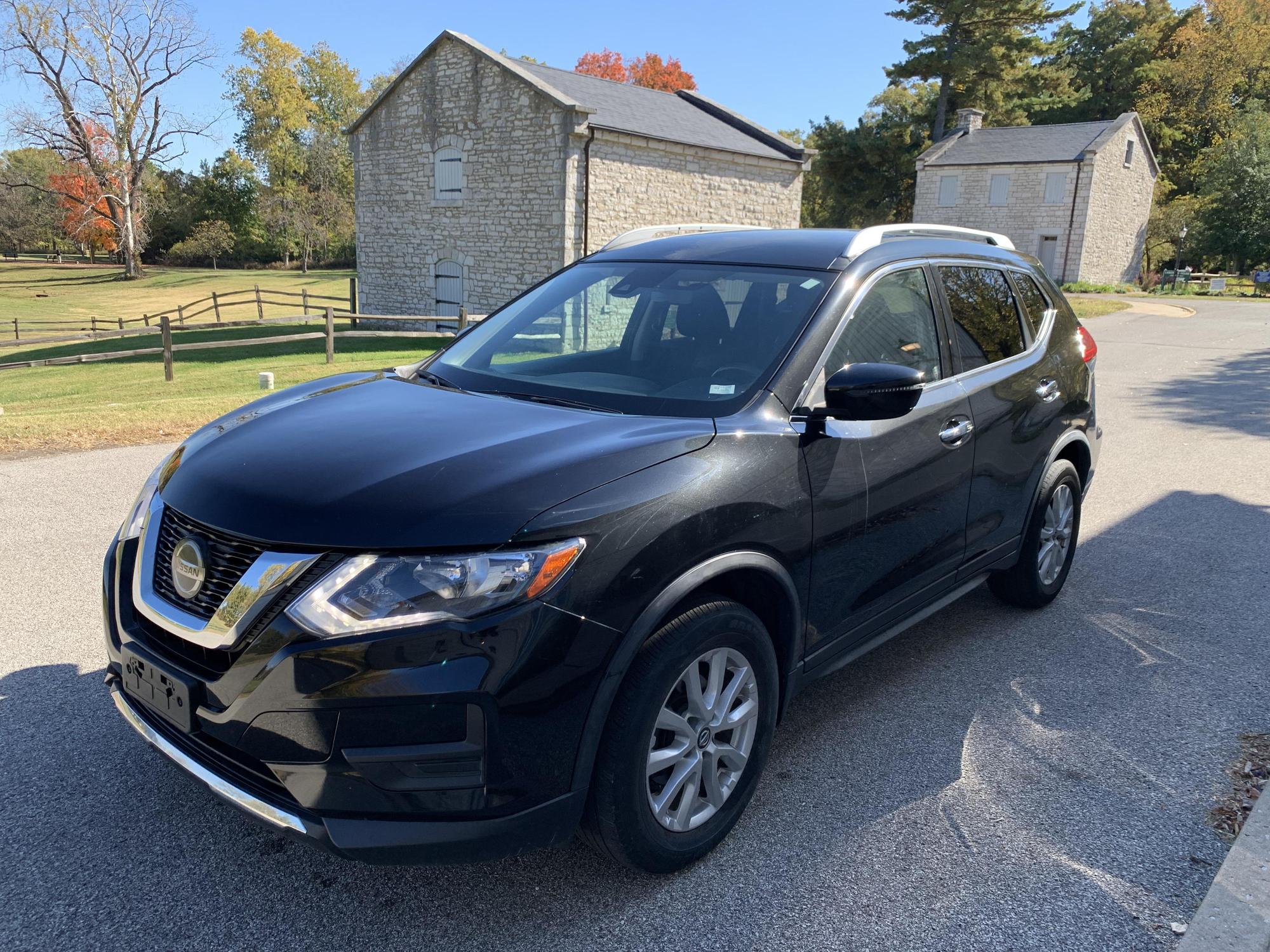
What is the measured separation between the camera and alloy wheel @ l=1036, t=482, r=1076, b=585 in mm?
4628

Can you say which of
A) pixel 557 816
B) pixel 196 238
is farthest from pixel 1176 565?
pixel 196 238

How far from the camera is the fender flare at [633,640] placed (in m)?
2.28

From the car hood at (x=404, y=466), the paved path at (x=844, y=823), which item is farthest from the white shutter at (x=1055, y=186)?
the car hood at (x=404, y=466)

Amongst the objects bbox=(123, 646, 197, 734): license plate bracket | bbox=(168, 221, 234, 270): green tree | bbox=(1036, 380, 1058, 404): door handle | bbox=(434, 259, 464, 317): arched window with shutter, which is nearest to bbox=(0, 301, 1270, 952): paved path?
bbox=(123, 646, 197, 734): license plate bracket

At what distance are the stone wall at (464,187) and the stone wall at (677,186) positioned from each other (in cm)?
113

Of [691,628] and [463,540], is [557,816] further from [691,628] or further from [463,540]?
[463,540]

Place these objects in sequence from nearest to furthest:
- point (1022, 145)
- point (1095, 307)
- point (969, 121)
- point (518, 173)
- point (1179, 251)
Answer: point (518, 173), point (1095, 307), point (1022, 145), point (969, 121), point (1179, 251)

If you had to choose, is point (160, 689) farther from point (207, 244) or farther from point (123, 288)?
point (207, 244)

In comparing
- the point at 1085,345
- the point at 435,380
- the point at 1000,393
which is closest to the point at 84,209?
the point at 435,380

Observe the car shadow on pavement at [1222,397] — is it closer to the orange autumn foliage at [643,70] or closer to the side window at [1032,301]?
the side window at [1032,301]

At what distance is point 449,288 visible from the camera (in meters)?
25.5

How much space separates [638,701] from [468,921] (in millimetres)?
777

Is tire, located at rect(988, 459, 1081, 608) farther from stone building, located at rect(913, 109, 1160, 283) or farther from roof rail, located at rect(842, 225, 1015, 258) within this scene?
stone building, located at rect(913, 109, 1160, 283)

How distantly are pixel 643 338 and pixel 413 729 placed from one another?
190 cm
